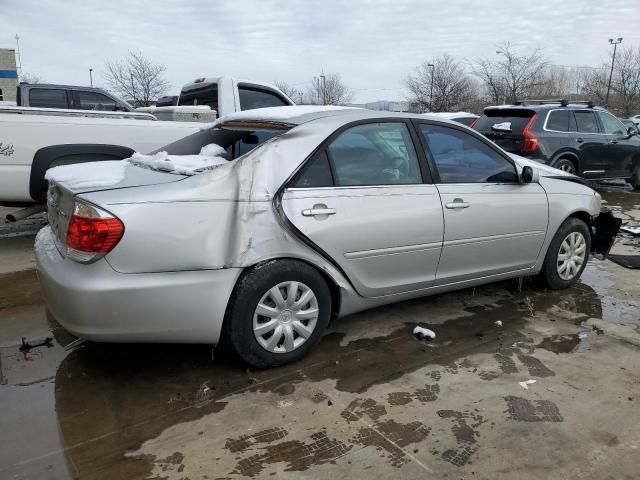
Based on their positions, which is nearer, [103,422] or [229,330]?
[103,422]

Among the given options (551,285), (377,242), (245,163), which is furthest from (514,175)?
(245,163)

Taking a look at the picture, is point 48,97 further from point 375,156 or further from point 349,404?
point 349,404

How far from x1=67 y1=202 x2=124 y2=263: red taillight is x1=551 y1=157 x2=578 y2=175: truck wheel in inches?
337

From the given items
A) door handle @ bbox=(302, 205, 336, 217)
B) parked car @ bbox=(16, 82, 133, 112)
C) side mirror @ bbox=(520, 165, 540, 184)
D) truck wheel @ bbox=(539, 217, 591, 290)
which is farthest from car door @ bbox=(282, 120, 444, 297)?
parked car @ bbox=(16, 82, 133, 112)

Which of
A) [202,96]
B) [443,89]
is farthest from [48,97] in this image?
[443,89]

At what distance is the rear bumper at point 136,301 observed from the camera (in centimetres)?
282

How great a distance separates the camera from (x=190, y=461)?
254cm

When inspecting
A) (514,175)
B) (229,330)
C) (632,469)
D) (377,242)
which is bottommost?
(632,469)

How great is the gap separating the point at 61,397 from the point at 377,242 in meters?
2.12

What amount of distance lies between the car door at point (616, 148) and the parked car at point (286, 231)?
281 inches

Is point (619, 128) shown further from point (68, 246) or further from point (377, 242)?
point (68, 246)

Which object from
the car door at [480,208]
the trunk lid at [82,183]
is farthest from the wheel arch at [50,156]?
the car door at [480,208]

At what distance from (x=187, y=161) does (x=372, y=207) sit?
4.10 feet

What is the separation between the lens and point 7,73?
149 feet
